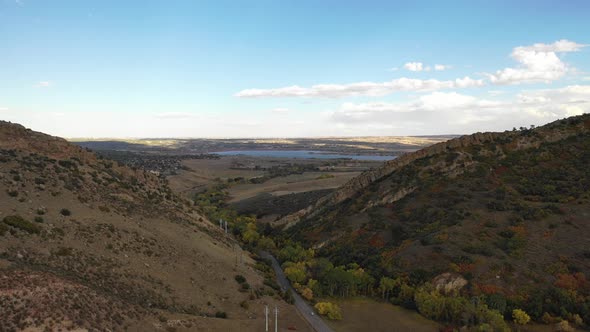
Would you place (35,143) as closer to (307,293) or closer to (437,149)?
(307,293)

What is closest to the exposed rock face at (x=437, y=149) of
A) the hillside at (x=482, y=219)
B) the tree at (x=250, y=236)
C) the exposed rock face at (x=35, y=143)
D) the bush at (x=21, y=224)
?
the hillside at (x=482, y=219)

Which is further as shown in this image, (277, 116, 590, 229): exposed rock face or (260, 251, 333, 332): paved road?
(277, 116, 590, 229): exposed rock face

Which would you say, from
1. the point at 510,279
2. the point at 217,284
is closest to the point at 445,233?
the point at 510,279

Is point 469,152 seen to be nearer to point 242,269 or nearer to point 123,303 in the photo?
point 242,269

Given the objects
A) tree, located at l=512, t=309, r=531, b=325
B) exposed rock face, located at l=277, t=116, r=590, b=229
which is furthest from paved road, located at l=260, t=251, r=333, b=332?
exposed rock face, located at l=277, t=116, r=590, b=229

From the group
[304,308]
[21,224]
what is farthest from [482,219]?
[21,224]

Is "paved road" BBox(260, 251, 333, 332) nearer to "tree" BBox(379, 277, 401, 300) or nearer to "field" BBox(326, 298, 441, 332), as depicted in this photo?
→ "field" BBox(326, 298, 441, 332)
